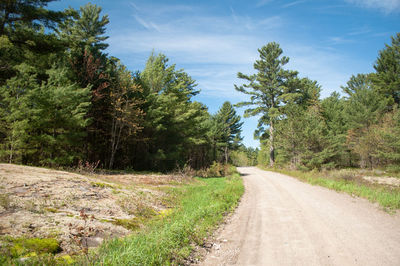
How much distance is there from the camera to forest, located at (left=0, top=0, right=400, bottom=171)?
37.9ft

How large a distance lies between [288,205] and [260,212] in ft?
5.05

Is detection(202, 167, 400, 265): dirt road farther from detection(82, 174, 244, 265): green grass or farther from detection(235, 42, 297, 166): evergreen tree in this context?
detection(235, 42, 297, 166): evergreen tree

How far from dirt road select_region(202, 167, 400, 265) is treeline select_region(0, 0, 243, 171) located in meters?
9.95

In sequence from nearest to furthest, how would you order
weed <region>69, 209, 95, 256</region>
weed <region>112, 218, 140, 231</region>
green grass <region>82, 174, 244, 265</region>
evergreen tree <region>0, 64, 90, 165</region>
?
weed <region>69, 209, 95, 256</region>, green grass <region>82, 174, 244, 265</region>, weed <region>112, 218, 140, 231</region>, evergreen tree <region>0, 64, 90, 165</region>

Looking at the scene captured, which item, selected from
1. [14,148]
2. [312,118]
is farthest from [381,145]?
[14,148]

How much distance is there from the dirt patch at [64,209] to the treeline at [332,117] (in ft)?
75.8

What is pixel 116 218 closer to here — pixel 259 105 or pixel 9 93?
pixel 9 93

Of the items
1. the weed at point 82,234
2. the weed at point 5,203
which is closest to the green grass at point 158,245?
the weed at point 82,234

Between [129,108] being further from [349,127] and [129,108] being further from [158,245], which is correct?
[349,127]

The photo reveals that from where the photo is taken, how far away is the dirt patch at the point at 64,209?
3609 mm

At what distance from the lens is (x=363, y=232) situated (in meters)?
4.76

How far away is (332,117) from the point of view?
108 ft

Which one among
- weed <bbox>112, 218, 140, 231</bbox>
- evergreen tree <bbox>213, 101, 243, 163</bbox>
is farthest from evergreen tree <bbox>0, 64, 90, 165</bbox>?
evergreen tree <bbox>213, 101, 243, 163</bbox>

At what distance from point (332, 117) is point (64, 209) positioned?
38157 mm
